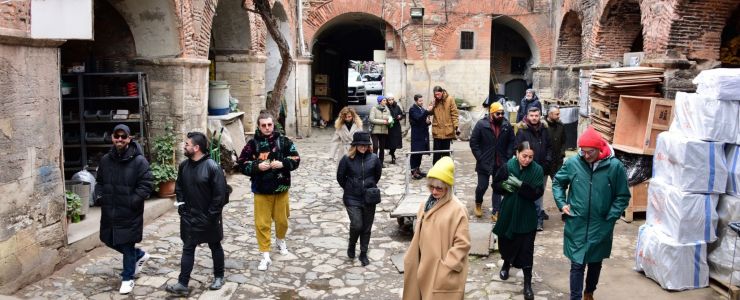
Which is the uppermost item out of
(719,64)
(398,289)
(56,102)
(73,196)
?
(719,64)

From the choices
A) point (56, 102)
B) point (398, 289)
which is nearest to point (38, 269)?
point (56, 102)

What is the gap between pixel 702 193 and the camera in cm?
602

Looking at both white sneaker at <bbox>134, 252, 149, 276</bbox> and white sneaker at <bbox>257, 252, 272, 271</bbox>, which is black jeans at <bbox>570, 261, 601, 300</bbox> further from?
white sneaker at <bbox>134, 252, 149, 276</bbox>

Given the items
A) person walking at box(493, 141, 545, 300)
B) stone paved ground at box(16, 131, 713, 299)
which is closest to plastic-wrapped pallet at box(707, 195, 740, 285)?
stone paved ground at box(16, 131, 713, 299)

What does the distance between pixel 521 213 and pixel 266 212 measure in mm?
2679

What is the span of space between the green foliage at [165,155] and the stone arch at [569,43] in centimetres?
1257

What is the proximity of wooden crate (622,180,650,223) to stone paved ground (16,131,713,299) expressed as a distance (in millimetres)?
201

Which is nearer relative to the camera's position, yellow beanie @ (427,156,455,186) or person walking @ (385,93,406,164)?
yellow beanie @ (427,156,455,186)

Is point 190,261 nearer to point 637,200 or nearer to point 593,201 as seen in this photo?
point 593,201

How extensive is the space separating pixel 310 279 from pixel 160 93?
4.49m

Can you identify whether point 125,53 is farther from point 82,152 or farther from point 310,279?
point 310,279

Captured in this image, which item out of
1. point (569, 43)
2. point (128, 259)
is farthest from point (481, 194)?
point (569, 43)

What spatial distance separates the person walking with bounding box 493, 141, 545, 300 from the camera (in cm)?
585

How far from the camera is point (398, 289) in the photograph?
6.32 metres
